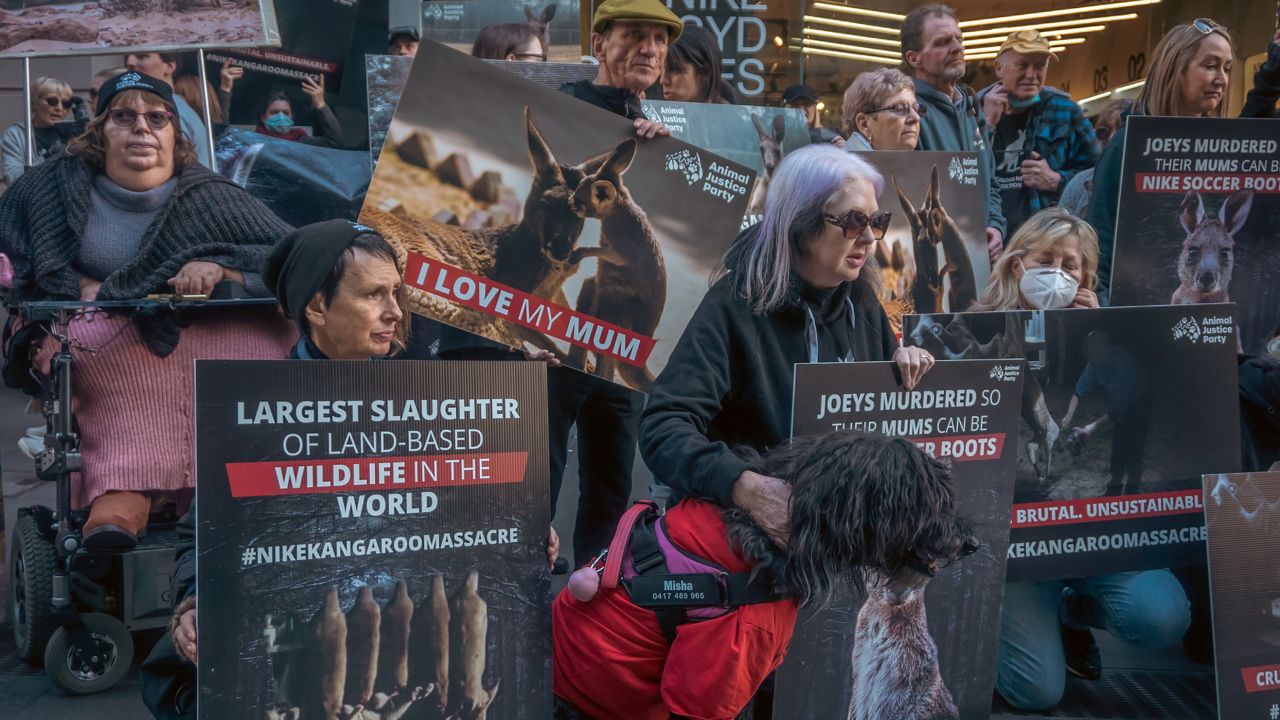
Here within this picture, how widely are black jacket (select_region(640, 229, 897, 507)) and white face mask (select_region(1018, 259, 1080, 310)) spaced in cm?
113

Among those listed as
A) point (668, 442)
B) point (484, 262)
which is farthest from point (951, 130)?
point (668, 442)

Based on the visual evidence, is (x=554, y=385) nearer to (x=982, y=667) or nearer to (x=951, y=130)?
(x=982, y=667)

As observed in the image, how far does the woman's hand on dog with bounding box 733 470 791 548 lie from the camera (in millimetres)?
2377

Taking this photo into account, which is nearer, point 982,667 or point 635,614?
point 635,614

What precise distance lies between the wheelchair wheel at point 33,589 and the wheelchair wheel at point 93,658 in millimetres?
90

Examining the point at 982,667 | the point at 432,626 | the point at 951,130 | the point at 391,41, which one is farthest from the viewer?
the point at 391,41

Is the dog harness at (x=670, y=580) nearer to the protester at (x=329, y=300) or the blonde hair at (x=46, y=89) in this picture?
the protester at (x=329, y=300)

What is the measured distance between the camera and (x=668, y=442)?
2.65m

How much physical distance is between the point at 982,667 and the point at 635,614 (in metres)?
1.14

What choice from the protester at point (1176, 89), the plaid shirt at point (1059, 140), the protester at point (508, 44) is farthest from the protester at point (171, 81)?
the plaid shirt at point (1059, 140)

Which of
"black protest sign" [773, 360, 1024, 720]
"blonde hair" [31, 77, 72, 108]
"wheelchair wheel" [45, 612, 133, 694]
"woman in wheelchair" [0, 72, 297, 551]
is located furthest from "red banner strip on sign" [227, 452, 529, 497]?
"blonde hair" [31, 77, 72, 108]

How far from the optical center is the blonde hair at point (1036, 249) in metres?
4.00

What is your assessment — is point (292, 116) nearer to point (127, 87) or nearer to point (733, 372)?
point (127, 87)

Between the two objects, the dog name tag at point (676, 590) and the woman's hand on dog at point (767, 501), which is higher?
the woman's hand on dog at point (767, 501)
